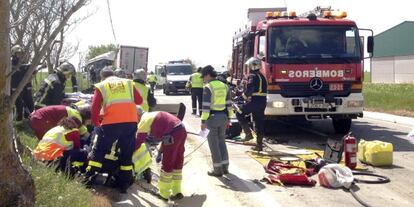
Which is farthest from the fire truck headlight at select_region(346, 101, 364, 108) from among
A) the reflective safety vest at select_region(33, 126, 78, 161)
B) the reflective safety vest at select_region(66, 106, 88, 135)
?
the reflective safety vest at select_region(33, 126, 78, 161)

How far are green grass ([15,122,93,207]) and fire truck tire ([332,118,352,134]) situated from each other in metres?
8.25

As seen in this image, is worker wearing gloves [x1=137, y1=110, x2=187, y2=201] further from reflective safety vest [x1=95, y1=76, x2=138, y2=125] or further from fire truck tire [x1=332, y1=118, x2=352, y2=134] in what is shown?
fire truck tire [x1=332, y1=118, x2=352, y2=134]

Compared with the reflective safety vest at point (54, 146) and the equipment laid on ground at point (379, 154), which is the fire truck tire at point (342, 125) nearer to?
the equipment laid on ground at point (379, 154)

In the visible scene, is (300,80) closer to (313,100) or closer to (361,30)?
(313,100)

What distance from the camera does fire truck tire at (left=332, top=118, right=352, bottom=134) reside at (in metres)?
12.7

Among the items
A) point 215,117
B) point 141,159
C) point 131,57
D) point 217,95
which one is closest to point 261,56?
point 217,95

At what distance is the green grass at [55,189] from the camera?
197 inches

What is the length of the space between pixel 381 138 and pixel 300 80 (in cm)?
265

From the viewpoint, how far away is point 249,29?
1337 cm

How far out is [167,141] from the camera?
6500mm

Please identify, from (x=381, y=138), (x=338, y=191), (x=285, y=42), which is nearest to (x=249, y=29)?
(x=285, y=42)

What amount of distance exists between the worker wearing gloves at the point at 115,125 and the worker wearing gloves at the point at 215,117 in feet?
5.68

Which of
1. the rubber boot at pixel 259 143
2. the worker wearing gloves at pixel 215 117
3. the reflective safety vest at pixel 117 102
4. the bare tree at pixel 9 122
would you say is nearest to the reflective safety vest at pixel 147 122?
the reflective safety vest at pixel 117 102

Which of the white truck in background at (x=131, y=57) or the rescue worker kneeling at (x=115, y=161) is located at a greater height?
the white truck in background at (x=131, y=57)
